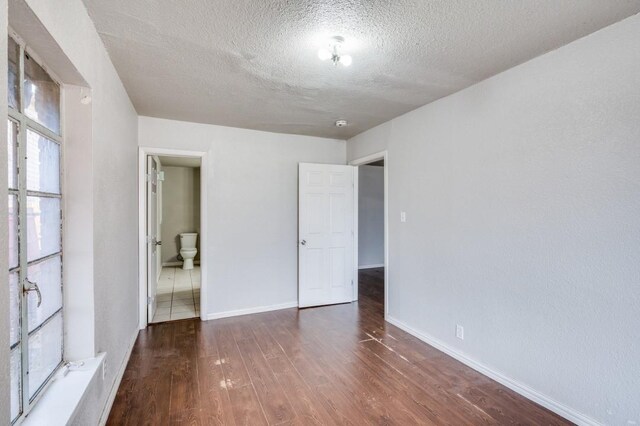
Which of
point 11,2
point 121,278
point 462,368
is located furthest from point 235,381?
point 11,2

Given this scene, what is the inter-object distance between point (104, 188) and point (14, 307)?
37.9 inches

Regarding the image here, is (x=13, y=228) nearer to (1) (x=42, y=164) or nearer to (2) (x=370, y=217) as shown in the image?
(1) (x=42, y=164)

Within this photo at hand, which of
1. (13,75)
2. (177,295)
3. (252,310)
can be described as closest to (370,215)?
(252,310)

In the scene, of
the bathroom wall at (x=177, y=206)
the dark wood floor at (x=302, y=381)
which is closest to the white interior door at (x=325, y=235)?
the dark wood floor at (x=302, y=381)

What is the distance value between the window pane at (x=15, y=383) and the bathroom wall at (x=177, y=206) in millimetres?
6245

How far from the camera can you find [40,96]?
4.74 feet

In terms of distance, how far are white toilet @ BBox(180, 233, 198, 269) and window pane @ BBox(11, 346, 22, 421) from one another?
5649 millimetres

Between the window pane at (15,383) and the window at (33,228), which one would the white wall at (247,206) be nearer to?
the window at (33,228)

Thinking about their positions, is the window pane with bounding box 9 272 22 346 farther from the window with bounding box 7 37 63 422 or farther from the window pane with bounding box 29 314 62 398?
the window pane with bounding box 29 314 62 398

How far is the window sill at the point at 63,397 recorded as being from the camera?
129 cm

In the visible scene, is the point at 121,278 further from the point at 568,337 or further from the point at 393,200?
the point at 568,337

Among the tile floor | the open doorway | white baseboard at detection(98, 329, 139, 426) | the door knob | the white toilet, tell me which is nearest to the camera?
the door knob

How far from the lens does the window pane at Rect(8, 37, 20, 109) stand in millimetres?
1190

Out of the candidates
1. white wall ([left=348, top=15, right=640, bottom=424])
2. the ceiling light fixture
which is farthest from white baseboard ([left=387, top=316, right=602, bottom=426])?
the ceiling light fixture
